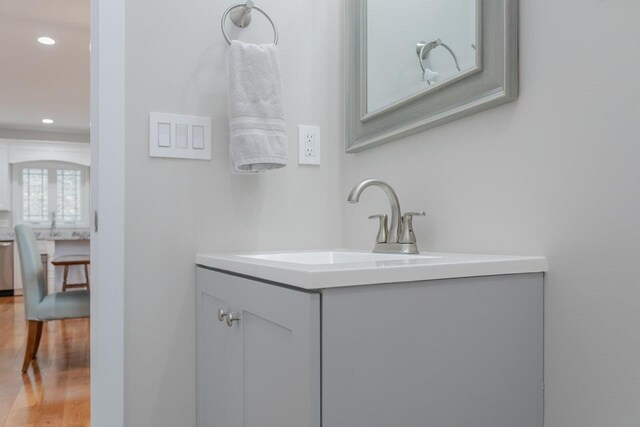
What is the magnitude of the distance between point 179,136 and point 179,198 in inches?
6.9

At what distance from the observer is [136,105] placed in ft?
4.25

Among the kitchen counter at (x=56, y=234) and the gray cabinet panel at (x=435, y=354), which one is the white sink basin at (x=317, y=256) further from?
the kitchen counter at (x=56, y=234)

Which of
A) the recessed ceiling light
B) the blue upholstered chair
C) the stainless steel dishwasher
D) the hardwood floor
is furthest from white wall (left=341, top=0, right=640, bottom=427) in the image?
the stainless steel dishwasher

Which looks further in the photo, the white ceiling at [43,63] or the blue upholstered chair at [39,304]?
the white ceiling at [43,63]

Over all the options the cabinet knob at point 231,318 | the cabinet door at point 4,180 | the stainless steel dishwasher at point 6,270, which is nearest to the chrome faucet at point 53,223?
the cabinet door at point 4,180

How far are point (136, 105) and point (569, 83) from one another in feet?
3.45

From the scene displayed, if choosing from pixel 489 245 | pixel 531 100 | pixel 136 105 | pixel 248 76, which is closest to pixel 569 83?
A: pixel 531 100

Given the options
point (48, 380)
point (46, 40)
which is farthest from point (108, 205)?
point (46, 40)

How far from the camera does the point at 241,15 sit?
4.61 feet

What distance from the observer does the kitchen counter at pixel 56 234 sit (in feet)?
20.1

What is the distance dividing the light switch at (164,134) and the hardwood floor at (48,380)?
141 centimetres

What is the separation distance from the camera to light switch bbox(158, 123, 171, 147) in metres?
1.32

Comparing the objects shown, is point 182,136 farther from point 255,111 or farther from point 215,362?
point 215,362

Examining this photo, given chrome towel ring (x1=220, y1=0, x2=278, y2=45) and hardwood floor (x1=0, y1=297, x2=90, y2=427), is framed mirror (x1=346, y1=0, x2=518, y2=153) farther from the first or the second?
hardwood floor (x1=0, y1=297, x2=90, y2=427)
